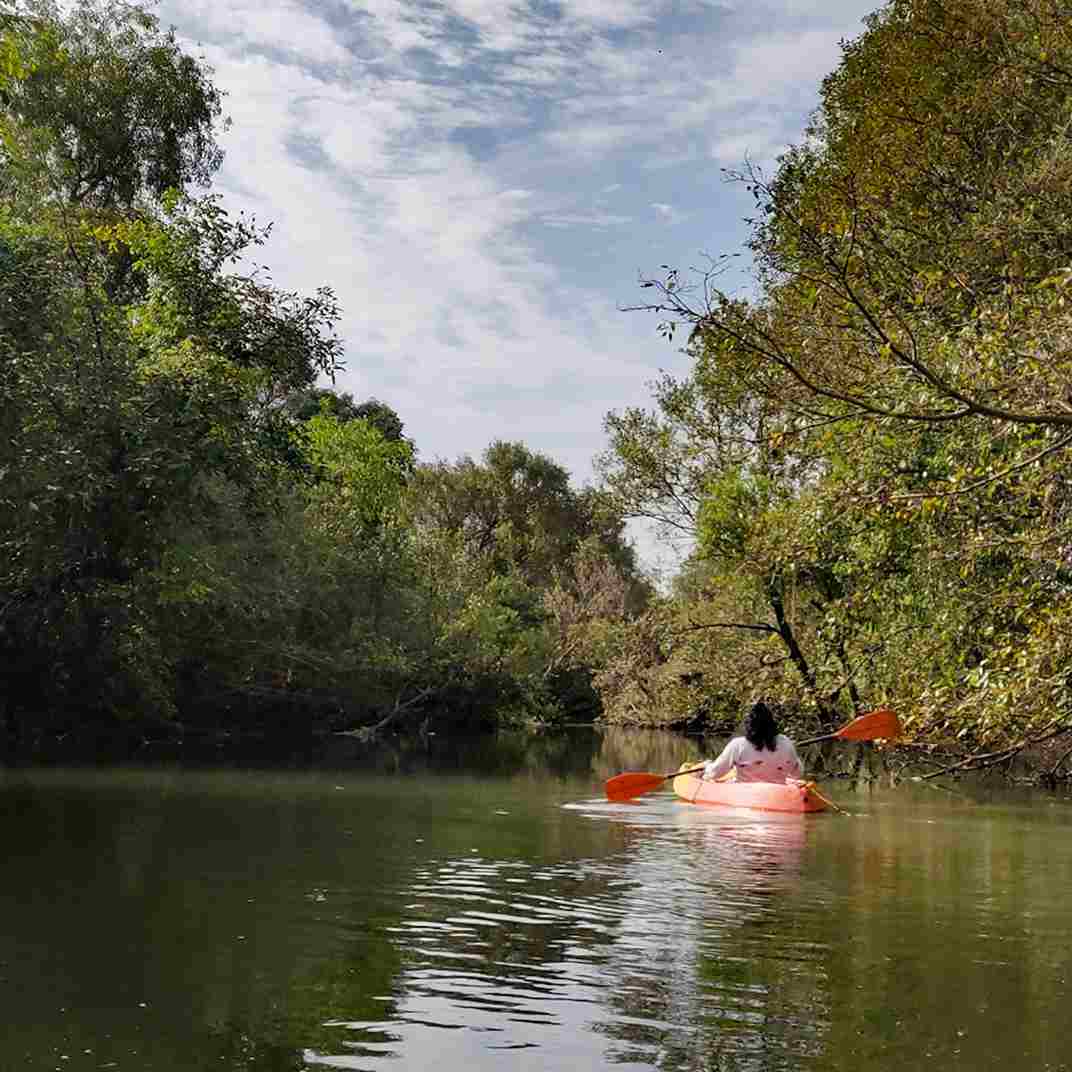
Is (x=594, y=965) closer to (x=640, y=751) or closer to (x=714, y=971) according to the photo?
(x=714, y=971)

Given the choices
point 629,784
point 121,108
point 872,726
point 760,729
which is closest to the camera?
point 872,726

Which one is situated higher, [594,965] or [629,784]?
[629,784]

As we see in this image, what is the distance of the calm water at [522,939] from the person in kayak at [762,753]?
1123 millimetres

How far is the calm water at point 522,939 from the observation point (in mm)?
6477

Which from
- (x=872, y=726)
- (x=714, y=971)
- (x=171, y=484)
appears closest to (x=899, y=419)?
(x=714, y=971)

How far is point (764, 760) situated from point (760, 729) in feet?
1.25

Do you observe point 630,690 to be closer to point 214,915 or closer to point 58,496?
point 58,496

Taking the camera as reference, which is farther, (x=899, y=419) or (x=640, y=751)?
(x=640, y=751)

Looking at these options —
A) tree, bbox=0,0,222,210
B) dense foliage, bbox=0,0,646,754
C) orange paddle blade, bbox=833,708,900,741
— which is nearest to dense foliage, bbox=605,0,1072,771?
orange paddle blade, bbox=833,708,900,741

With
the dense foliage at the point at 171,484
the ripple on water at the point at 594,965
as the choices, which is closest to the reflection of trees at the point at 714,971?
the ripple on water at the point at 594,965

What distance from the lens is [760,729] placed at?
17656 millimetres

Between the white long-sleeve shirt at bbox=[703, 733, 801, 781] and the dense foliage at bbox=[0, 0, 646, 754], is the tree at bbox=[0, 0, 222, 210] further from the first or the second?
the white long-sleeve shirt at bbox=[703, 733, 801, 781]

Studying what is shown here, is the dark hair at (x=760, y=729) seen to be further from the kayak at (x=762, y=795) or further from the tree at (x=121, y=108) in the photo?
the tree at (x=121, y=108)

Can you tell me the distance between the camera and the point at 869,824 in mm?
16375
